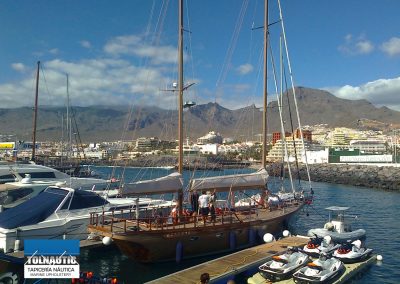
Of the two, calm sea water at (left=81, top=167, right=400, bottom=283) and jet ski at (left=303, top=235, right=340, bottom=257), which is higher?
jet ski at (left=303, top=235, right=340, bottom=257)

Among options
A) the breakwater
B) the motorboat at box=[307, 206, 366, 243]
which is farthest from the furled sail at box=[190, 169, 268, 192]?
the breakwater

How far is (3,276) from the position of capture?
12.0m

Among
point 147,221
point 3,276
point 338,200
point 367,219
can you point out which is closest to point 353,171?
point 338,200

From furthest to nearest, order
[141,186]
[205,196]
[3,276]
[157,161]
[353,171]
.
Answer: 1. [157,161]
2. [353,171]
3. [205,196]
4. [141,186]
5. [3,276]

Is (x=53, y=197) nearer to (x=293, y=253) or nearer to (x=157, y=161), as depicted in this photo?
(x=293, y=253)

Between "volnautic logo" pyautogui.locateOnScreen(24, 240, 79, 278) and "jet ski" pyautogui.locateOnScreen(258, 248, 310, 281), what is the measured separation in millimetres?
8534

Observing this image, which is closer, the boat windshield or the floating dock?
the floating dock

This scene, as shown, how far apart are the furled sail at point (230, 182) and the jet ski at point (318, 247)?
14.3ft

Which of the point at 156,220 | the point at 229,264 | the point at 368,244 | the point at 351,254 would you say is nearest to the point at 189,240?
the point at 156,220

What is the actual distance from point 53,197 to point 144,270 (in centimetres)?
695

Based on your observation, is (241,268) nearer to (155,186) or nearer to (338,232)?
(155,186)

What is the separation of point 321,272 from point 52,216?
13.2m

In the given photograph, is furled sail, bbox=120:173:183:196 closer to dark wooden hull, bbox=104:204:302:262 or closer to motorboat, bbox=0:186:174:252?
motorboat, bbox=0:186:174:252

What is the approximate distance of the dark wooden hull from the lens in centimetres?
1733
